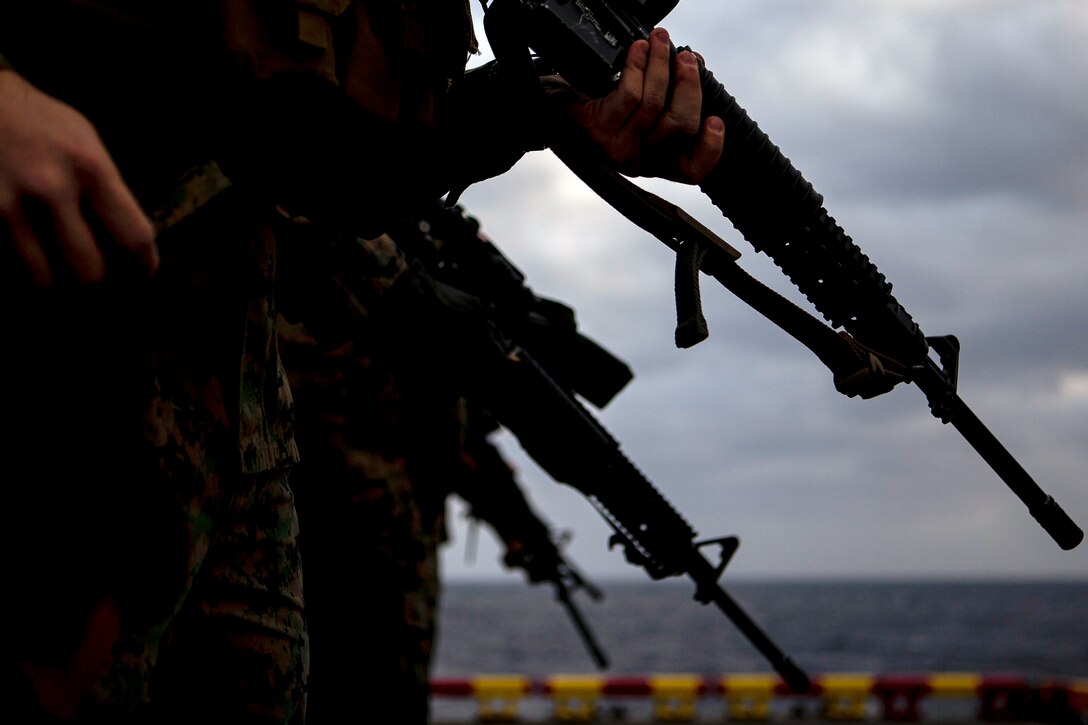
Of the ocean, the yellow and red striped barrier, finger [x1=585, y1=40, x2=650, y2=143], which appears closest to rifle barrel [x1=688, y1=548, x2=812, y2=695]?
finger [x1=585, y1=40, x2=650, y2=143]

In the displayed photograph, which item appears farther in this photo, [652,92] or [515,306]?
[515,306]

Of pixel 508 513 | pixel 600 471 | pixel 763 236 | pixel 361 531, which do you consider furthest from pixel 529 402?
pixel 508 513

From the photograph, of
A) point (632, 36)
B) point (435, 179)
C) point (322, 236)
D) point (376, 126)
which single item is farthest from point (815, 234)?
point (322, 236)

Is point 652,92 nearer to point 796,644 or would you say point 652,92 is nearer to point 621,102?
point 621,102

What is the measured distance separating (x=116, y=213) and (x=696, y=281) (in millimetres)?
1299

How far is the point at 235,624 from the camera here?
172 centimetres

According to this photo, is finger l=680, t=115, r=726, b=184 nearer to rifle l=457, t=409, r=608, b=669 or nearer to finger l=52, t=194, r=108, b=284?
finger l=52, t=194, r=108, b=284

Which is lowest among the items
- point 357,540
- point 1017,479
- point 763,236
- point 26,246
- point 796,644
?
point 796,644

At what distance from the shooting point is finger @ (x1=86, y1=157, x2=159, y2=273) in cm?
104

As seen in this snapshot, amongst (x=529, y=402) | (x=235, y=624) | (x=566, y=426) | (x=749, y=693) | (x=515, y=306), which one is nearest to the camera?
(x=235, y=624)

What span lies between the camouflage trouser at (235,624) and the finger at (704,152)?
3.38 ft

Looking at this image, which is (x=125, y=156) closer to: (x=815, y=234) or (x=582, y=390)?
(x=815, y=234)

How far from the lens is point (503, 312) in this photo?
3.87 metres

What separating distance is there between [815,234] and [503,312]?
5.39 ft
